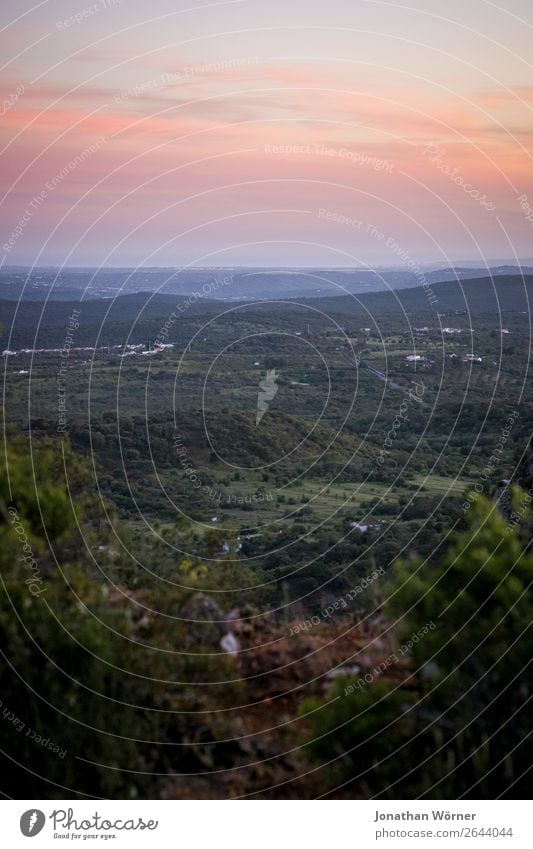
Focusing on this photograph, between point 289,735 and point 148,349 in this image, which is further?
point 148,349

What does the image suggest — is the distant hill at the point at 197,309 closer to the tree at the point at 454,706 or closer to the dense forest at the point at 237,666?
the dense forest at the point at 237,666

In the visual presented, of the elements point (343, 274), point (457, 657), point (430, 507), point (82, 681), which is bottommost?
point (430, 507)

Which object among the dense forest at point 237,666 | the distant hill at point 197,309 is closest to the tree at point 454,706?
the dense forest at point 237,666

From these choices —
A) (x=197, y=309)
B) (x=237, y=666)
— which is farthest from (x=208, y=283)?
(x=237, y=666)

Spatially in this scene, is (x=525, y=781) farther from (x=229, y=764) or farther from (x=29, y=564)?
(x=29, y=564)

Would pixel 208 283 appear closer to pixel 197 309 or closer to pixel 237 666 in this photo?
pixel 197 309

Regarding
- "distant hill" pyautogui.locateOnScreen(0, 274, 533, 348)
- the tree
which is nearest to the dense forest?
the tree

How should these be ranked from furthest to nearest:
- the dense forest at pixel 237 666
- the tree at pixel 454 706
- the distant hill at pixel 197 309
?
1. the distant hill at pixel 197 309
2. the dense forest at pixel 237 666
3. the tree at pixel 454 706

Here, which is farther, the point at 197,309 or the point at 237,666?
the point at 197,309

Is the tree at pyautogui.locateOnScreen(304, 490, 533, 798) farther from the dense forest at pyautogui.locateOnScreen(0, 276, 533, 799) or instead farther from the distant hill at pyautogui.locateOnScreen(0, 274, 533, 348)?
the distant hill at pyautogui.locateOnScreen(0, 274, 533, 348)

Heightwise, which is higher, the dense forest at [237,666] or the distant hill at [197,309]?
the distant hill at [197,309]

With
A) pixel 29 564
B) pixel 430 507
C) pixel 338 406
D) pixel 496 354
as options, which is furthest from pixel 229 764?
pixel 496 354
